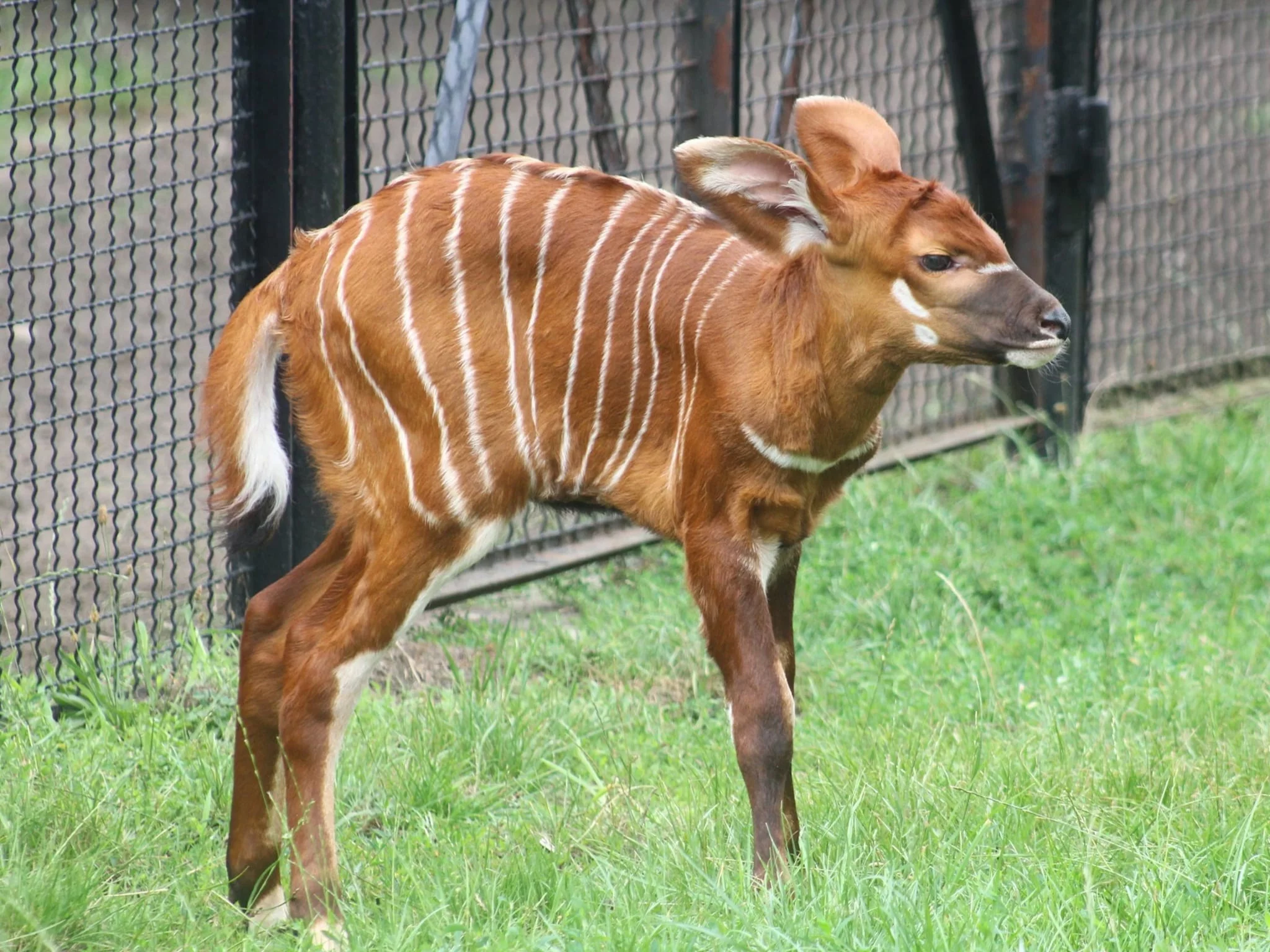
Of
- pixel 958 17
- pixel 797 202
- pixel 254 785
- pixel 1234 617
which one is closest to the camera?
pixel 797 202

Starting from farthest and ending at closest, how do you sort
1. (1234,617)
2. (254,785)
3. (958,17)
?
1. (958,17)
2. (1234,617)
3. (254,785)

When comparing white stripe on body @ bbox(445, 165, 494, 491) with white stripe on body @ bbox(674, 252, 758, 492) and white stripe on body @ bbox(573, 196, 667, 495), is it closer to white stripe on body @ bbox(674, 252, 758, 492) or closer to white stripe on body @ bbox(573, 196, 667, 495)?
white stripe on body @ bbox(573, 196, 667, 495)

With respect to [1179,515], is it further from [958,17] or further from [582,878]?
[582,878]

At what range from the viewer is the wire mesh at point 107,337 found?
4.40 metres

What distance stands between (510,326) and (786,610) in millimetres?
823

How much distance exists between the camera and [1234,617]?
5.25m

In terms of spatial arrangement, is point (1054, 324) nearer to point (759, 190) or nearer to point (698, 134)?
point (759, 190)

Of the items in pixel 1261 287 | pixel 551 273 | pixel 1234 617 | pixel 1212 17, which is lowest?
pixel 1234 617

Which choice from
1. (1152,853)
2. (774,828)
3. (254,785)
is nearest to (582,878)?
(774,828)

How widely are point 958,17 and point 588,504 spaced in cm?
333

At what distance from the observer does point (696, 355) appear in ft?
11.3

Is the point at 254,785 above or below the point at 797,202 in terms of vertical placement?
below

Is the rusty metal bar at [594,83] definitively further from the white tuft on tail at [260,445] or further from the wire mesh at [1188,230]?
the wire mesh at [1188,230]

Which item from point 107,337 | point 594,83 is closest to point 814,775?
point 594,83
